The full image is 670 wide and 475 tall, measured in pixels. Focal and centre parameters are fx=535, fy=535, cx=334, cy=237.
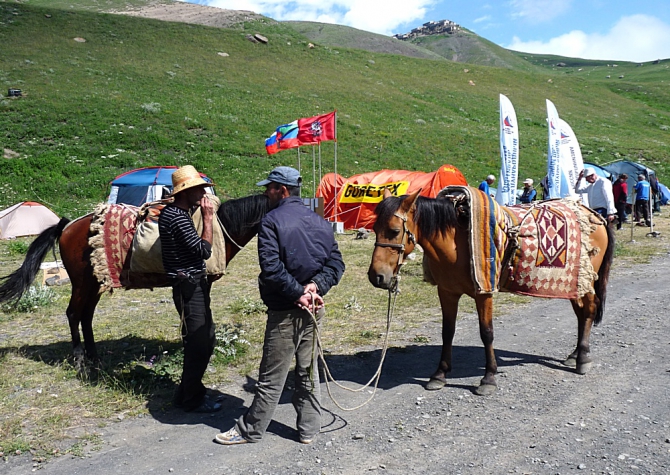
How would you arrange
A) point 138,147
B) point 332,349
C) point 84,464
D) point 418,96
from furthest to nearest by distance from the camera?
1. point 418,96
2. point 138,147
3. point 332,349
4. point 84,464

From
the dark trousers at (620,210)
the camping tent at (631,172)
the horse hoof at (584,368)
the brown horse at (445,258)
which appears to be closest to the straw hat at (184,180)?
the brown horse at (445,258)

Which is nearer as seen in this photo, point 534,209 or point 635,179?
point 534,209

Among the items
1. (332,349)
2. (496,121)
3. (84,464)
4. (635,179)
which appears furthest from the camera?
(496,121)

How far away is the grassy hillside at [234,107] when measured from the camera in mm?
25000

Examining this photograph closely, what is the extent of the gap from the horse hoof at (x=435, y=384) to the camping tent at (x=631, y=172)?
19.4m

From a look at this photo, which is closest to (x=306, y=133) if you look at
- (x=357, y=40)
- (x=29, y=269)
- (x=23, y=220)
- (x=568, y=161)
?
(x=568, y=161)

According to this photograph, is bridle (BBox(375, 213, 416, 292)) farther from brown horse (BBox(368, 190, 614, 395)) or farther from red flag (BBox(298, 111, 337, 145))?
red flag (BBox(298, 111, 337, 145))

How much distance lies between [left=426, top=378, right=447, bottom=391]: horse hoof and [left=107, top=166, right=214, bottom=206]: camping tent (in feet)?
43.2

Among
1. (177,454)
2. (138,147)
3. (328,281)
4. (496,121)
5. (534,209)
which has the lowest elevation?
(177,454)

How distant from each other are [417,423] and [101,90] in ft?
113

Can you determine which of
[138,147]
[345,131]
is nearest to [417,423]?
[138,147]

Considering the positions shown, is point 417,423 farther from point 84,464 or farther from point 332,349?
point 84,464

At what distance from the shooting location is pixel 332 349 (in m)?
6.56

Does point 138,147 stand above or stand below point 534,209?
above
